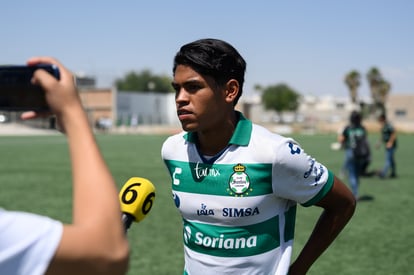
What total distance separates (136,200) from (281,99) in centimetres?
9737

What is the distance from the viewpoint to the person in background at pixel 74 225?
137cm

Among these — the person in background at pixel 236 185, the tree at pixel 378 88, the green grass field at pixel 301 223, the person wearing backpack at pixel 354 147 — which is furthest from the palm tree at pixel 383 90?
the person in background at pixel 236 185

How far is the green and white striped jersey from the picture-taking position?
2838 millimetres

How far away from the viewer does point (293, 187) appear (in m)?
2.85

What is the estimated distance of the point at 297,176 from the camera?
9.31 feet

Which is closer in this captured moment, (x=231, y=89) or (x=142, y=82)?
(x=231, y=89)

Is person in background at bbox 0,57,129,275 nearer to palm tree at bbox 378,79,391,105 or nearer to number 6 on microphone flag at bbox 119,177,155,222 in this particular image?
number 6 on microphone flag at bbox 119,177,155,222

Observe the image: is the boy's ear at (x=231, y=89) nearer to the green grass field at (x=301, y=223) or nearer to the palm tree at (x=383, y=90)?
the green grass field at (x=301, y=223)

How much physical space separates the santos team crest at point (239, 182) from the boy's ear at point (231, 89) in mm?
366

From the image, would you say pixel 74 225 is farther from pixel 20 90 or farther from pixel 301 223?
pixel 301 223

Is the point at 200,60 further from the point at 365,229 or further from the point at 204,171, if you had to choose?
the point at 365,229

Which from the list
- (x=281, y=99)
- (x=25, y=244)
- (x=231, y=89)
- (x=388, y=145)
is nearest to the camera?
(x=25, y=244)

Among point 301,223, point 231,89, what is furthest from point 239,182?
point 301,223

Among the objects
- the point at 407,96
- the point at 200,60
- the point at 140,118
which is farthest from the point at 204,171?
the point at 407,96
